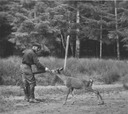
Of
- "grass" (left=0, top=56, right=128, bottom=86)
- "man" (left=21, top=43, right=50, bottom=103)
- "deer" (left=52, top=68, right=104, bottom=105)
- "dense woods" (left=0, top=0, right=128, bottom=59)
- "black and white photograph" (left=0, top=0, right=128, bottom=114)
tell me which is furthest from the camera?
"dense woods" (left=0, top=0, right=128, bottom=59)

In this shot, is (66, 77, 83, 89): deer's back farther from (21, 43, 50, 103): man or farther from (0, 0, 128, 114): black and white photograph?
(21, 43, 50, 103): man

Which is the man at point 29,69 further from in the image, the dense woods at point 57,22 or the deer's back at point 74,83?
the dense woods at point 57,22

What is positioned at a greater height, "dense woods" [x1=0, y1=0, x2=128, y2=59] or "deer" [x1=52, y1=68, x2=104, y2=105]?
"dense woods" [x1=0, y1=0, x2=128, y2=59]

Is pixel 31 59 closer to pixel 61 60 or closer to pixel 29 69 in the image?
pixel 29 69

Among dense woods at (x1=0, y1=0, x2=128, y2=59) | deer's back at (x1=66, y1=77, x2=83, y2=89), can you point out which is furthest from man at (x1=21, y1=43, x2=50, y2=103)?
dense woods at (x1=0, y1=0, x2=128, y2=59)

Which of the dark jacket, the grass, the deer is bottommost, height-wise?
the grass

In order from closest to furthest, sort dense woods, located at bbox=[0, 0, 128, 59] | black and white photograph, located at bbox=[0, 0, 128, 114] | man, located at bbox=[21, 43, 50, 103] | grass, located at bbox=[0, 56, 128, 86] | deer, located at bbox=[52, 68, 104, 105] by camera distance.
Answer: deer, located at bbox=[52, 68, 104, 105] < black and white photograph, located at bbox=[0, 0, 128, 114] < man, located at bbox=[21, 43, 50, 103] < grass, located at bbox=[0, 56, 128, 86] < dense woods, located at bbox=[0, 0, 128, 59]

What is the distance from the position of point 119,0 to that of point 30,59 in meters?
22.7

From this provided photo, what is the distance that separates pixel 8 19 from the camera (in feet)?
93.4

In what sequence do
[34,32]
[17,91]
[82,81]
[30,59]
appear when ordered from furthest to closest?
[34,32]
[17,91]
[30,59]
[82,81]

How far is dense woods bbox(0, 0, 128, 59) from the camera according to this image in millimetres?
25328

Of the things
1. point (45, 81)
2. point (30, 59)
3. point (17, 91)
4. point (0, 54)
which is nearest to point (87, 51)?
point (0, 54)

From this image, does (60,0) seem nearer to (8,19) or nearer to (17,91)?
(8,19)

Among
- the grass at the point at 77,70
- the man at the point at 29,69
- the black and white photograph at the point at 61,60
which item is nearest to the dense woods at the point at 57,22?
the black and white photograph at the point at 61,60
